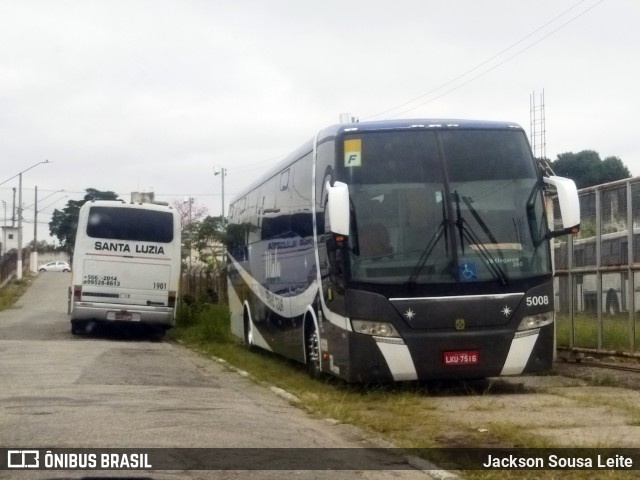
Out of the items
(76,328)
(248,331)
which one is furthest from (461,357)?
(76,328)

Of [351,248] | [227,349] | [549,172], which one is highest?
[549,172]

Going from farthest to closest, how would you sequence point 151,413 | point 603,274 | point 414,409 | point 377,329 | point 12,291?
point 12,291
point 603,274
point 377,329
point 414,409
point 151,413

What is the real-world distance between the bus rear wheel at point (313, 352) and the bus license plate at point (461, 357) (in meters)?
2.24

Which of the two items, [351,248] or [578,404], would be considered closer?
[578,404]

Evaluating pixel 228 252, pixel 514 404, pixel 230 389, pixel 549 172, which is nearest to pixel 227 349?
pixel 228 252

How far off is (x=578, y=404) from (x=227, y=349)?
11248 mm

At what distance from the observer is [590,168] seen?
52.5 m

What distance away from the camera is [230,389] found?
13641 mm

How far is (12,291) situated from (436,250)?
150ft

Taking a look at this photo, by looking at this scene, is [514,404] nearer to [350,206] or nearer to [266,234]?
[350,206]

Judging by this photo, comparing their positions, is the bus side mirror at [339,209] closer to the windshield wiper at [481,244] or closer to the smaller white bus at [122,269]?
the windshield wiper at [481,244]

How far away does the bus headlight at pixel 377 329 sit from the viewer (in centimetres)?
1192

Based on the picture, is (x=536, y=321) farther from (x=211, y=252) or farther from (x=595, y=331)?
(x=211, y=252)


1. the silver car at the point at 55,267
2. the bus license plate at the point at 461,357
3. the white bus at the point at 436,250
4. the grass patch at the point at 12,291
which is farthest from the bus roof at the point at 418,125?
the silver car at the point at 55,267
